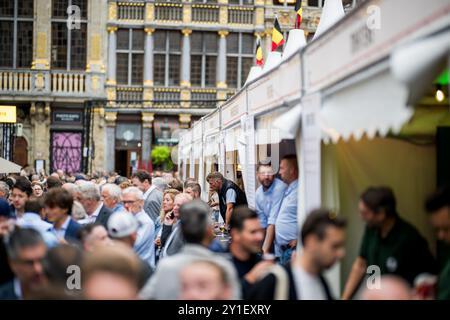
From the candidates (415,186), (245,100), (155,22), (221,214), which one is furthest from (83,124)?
(415,186)

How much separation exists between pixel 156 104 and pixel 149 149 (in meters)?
2.01

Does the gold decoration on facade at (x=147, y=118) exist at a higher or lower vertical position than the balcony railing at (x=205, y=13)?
lower

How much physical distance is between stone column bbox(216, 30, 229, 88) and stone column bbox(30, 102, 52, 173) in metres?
7.48

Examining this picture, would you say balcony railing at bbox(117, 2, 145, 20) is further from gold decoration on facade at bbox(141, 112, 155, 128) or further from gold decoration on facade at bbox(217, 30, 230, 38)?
gold decoration on facade at bbox(141, 112, 155, 128)

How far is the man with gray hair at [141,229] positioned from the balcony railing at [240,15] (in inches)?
968

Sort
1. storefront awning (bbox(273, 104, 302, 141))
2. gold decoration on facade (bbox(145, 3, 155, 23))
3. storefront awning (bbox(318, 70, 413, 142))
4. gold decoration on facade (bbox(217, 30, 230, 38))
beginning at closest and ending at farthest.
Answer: storefront awning (bbox(318, 70, 413, 142)) → storefront awning (bbox(273, 104, 302, 141)) → gold decoration on facade (bbox(145, 3, 155, 23)) → gold decoration on facade (bbox(217, 30, 230, 38))

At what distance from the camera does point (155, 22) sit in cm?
3005

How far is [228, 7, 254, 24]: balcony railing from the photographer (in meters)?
30.8

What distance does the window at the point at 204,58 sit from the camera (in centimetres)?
3082

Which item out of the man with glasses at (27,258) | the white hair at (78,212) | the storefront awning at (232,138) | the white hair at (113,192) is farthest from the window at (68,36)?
the man with glasses at (27,258)

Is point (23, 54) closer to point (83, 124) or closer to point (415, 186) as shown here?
point (83, 124)

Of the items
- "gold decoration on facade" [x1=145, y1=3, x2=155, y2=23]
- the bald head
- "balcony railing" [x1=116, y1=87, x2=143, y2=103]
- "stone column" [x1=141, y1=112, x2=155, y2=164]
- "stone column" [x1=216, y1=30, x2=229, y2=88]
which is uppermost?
"gold decoration on facade" [x1=145, y1=3, x2=155, y2=23]

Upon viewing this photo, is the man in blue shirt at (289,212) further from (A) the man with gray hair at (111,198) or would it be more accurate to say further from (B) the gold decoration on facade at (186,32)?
(B) the gold decoration on facade at (186,32)

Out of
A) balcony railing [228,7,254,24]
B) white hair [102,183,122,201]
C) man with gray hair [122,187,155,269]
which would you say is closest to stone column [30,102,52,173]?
balcony railing [228,7,254,24]
